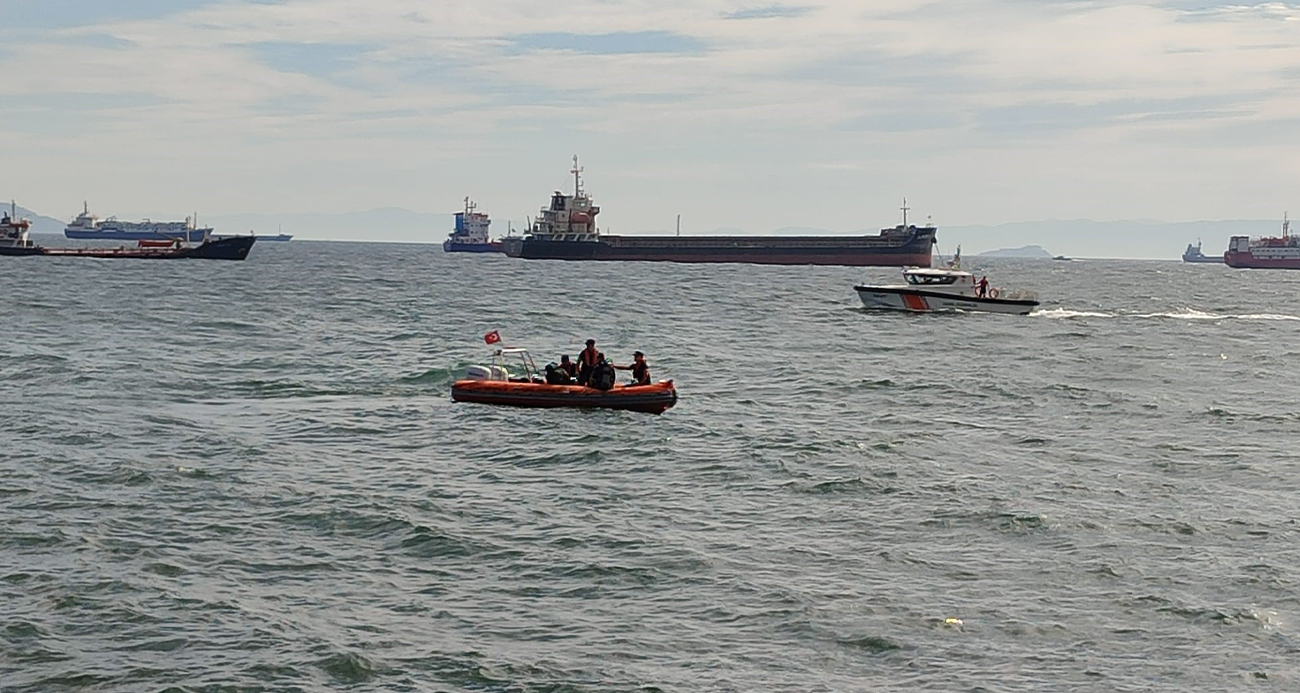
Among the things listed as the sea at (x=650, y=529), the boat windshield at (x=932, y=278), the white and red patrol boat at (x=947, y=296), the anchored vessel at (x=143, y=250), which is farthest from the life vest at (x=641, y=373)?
the anchored vessel at (x=143, y=250)

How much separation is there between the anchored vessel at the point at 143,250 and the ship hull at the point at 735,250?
36.9 meters

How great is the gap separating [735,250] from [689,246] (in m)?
6.02

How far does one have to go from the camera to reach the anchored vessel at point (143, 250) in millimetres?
134500

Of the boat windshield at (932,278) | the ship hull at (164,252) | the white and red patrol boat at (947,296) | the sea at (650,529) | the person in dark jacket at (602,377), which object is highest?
the ship hull at (164,252)

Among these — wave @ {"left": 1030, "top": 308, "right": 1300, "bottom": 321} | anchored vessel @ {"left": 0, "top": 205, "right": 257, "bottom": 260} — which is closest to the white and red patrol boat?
wave @ {"left": 1030, "top": 308, "right": 1300, "bottom": 321}

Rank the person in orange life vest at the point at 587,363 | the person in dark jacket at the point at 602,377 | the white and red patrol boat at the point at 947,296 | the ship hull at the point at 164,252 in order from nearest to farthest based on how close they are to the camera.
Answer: the person in dark jacket at the point at 602,377 < the person in orange life vest at the point at 587,363 < the white and red patrol boat at the point at 947,296 < the ship hull at the point at 164,252

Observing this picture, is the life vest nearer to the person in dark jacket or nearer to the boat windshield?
the person in dark jacket

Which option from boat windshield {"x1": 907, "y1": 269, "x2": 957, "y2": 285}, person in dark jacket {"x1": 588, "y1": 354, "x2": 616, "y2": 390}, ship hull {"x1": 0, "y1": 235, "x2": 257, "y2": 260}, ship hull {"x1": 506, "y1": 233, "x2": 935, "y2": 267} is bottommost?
person in dark jacket {"x1": 588, "y1": 354, "x2": 616, "y2": 390}

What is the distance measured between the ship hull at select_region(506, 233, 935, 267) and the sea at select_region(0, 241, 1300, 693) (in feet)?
377

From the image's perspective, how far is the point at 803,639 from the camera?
1747 centimetres

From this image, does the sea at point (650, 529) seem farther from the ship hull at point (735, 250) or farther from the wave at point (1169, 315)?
the ship hull at point (735, 250)

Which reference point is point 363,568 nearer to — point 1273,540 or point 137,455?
point 137,455

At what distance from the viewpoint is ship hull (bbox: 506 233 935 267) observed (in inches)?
6471

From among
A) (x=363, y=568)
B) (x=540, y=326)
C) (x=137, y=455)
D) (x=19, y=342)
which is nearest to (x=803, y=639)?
(x=363, y=568)
